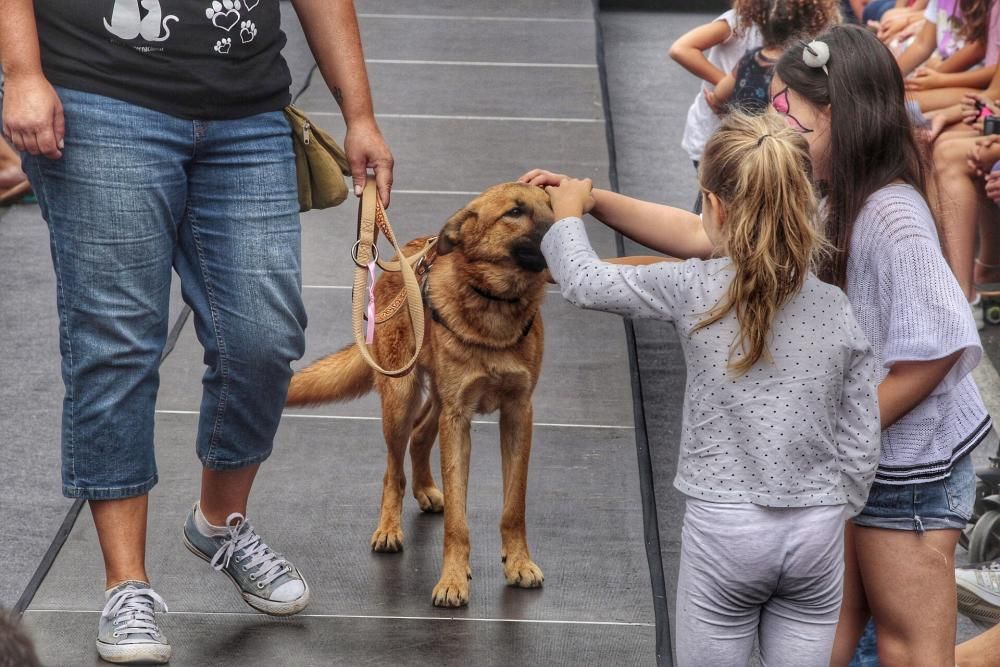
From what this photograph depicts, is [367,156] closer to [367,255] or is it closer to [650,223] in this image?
[367,255]

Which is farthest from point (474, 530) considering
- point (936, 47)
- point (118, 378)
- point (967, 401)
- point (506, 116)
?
point (506, 116)

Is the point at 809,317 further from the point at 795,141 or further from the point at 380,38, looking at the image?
the point at 380,38

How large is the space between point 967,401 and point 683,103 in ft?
22.0

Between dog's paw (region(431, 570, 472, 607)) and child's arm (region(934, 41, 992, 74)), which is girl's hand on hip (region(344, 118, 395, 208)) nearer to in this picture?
dog's paw (region(431, 570, 472, 607))

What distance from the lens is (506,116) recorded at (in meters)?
A: 8.12

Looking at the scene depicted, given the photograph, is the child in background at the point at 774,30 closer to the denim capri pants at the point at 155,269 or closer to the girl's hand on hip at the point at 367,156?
the girl's hand on hip at the point at 367,156

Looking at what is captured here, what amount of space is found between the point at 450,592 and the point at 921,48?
399 cm

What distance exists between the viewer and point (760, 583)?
2.31 m

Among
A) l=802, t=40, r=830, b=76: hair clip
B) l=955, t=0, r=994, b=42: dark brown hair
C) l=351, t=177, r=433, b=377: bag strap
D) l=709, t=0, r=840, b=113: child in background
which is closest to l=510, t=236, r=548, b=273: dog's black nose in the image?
l=351, t=177, r=433, b=377: bag strap

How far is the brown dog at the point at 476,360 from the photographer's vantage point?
335 centimetres

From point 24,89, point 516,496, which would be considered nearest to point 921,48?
point 516,496

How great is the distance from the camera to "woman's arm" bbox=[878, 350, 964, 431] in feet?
7.95

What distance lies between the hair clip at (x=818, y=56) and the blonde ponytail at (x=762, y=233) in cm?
26

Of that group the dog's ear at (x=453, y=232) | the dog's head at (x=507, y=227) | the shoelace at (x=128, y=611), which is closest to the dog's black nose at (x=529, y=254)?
the dog's head at (x=507, y=227)
